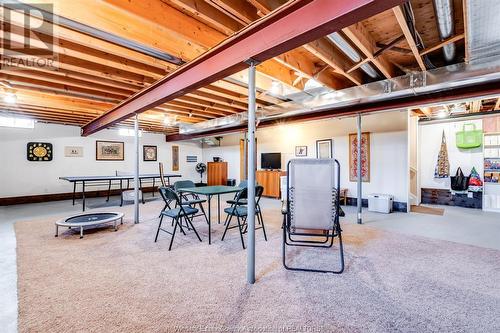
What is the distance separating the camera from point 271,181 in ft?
27.1

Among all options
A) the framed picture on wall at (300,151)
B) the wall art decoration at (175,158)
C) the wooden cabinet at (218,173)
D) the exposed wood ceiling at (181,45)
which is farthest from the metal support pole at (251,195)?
the wall art decoration at (175,158)

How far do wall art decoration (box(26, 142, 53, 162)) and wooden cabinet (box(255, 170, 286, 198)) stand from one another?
6.99m

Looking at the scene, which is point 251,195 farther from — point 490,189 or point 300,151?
point 490,189

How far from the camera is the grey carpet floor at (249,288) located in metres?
1.82

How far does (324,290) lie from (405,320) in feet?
2.17

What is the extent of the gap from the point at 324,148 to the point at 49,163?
9.06 metres

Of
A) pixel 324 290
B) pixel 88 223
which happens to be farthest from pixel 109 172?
pixel 324 290

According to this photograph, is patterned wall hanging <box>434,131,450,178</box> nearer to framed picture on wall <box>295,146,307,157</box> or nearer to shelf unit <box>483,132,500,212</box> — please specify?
shelf unit <box>483,132,500,212</box>

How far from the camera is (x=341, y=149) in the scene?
22.7 feet

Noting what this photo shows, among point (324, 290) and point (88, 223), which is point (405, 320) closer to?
point (324, 290)

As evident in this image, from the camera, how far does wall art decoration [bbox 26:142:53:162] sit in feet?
24.2

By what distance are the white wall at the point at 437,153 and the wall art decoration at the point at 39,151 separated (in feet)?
39.2

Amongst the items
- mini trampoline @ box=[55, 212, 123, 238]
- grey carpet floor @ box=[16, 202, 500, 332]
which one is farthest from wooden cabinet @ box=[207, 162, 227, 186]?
grey carpet floor @ box=[16, 202, 500, 332]

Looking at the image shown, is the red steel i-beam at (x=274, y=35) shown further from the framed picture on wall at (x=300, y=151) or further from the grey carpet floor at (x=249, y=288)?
the framed picture on wall at (x=300, y=151)
